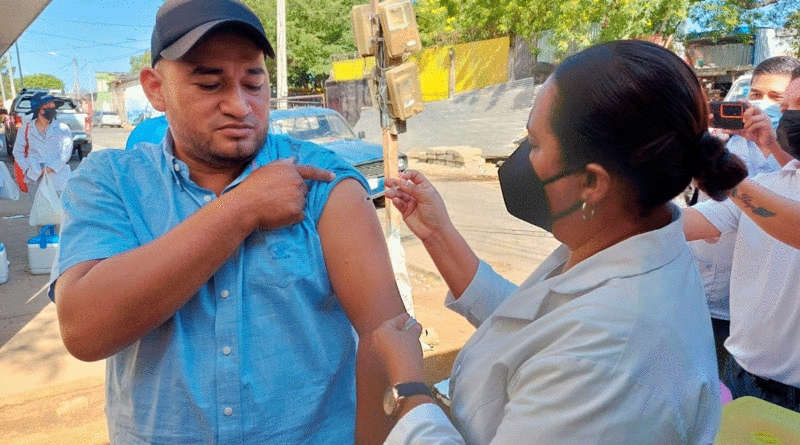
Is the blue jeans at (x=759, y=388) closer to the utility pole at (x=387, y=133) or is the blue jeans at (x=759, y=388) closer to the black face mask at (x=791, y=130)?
the black face mask at (x=791, y=130)

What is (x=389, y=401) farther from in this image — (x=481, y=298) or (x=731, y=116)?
(x=731, y=116)

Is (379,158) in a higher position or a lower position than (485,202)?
higher

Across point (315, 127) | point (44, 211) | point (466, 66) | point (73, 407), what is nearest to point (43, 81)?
point (466, 66)

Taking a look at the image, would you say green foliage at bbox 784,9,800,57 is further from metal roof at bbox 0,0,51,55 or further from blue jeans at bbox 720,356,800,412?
metal roof at bbox 0,0,51,55

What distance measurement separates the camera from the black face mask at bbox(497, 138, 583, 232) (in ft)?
3.69

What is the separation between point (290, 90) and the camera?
27609 mm

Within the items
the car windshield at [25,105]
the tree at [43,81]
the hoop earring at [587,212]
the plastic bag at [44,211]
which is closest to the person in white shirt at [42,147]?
the plastic bag at [44,211]

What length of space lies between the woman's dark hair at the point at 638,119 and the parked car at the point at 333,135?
7.72 metres

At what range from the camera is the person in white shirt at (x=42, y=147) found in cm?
671

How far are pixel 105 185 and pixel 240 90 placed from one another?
0.35 metres

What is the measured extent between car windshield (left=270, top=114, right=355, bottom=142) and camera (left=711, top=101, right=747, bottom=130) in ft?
23.8

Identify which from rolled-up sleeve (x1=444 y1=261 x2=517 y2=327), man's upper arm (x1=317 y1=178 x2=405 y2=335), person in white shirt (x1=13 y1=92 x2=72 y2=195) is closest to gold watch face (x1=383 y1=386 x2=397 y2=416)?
man's upper arm (x1=317 y1=178 x2=405 y2=335)

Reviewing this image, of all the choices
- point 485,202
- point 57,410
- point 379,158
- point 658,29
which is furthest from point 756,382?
point 658,29

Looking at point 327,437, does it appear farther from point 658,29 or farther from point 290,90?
point 290,90
